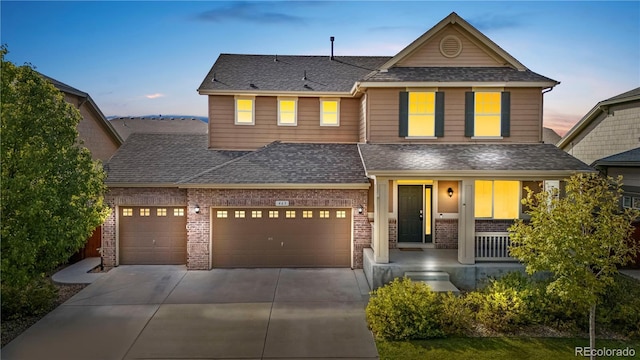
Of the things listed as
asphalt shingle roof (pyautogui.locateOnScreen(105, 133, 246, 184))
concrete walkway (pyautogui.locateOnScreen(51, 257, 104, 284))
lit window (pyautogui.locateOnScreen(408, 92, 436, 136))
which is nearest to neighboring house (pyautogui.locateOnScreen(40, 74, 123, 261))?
concrete walkway (pyautogui.locateOnScreen(51, 257, 104, 284))

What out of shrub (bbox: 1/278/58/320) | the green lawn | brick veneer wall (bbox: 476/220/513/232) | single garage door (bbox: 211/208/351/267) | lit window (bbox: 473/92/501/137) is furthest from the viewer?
lit window (bbox: 473/92/501/137)

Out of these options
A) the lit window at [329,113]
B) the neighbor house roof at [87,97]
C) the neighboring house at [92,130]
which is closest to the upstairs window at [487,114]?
the lit window at [329,113]

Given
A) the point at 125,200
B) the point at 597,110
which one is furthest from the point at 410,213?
the point at 597,110

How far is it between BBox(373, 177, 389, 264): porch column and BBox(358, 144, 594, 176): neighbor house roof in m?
0.48

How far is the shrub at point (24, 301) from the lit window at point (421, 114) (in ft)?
41.5

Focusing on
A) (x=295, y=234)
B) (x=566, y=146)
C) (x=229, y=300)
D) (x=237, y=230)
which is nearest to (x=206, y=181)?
(x=237, y=230)

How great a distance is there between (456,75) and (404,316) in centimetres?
986

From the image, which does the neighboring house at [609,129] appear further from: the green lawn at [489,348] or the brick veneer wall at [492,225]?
the green lawn at [489,348]

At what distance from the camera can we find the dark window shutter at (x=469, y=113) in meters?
15.2

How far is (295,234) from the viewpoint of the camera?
48.0 feet

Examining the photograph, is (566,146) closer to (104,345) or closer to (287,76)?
(287,76)

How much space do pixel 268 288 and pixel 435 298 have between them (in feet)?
16.8

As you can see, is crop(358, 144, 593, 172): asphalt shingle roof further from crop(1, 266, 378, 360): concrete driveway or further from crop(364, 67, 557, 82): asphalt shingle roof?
crop(1, 266, 378, 360): concrete driveway

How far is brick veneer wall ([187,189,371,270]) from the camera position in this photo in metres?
14.3
